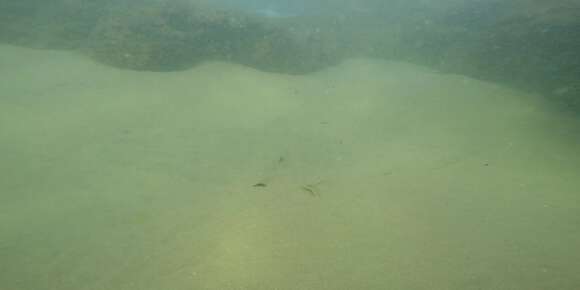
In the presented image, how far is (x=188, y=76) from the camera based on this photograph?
7598mm

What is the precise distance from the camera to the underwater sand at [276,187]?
264 centimetres

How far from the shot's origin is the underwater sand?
2.64m

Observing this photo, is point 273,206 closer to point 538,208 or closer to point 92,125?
point 538,208

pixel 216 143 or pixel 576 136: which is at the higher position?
pixel 576 136

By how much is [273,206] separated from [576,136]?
4789 mm

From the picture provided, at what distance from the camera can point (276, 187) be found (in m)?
3.94

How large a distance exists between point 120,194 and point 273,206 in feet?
5.58

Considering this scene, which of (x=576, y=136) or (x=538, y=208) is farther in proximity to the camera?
(x=576, y=136)

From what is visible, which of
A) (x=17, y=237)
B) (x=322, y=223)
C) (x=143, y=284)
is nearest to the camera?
(x=143, y=284)

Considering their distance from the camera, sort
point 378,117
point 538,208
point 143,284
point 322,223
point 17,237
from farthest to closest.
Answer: point 378,117, point 538,208, point 322,223, point 17,237, point 143,284

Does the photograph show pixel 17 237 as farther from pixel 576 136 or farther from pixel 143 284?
pixel 576 136

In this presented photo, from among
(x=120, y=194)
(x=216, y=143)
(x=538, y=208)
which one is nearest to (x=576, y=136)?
(x=538, y=208)

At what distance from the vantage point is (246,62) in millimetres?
8922

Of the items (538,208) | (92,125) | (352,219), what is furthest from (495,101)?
(92,125)
